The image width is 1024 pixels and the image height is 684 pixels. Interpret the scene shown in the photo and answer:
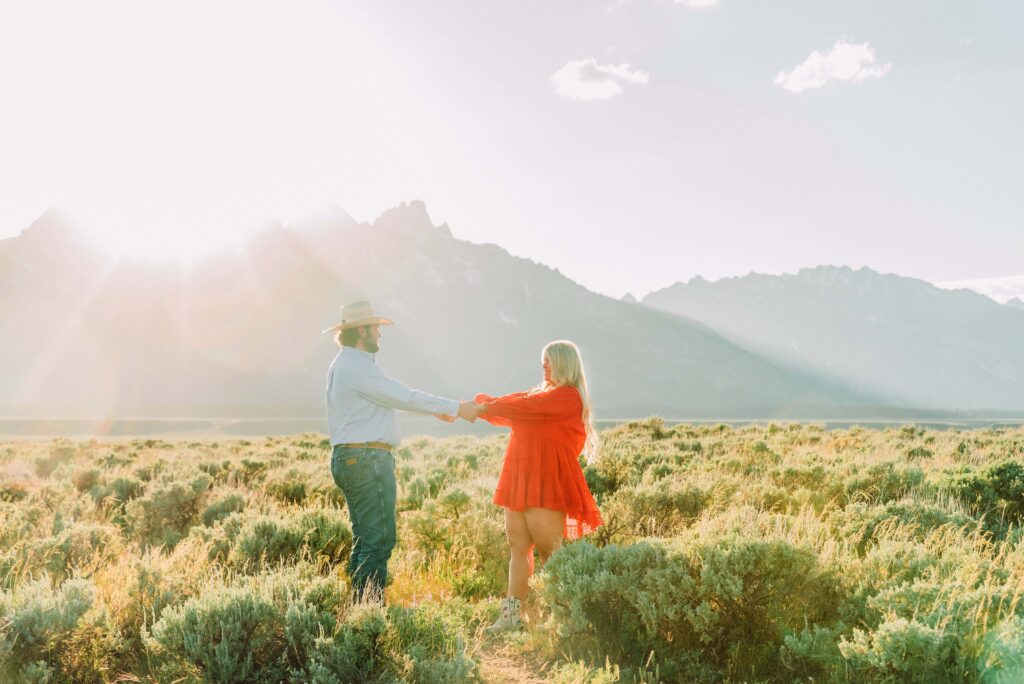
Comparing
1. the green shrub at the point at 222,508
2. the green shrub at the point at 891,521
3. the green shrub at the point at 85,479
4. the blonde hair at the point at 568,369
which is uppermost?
the blonde hair at the point at 568,369

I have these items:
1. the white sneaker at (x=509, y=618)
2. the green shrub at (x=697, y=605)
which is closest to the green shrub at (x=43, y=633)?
the white sneaker at (x=509, y=618)

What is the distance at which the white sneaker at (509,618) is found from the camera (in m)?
4.89

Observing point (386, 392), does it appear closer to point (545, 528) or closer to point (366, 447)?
point (366, 447)

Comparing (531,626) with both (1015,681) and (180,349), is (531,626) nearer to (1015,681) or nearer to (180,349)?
(1015,681)

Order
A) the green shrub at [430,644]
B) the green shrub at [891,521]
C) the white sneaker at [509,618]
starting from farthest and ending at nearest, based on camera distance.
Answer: the green shrub at [891,521], the white sneaker at [509,618], the green shrub at [430,644]

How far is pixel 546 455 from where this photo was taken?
5.28 metres

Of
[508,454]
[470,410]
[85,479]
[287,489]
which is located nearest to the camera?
[508,454]

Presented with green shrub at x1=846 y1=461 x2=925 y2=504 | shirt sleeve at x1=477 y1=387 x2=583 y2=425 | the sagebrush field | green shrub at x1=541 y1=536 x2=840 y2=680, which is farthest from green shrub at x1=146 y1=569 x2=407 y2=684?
green shrub at x1=846 y1=461 x2=925 y2=504

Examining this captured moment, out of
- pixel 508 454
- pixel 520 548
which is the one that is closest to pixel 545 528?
pixel 520 548

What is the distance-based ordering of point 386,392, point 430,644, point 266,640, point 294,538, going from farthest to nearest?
point 294,538 → point 386,392 → point 430,644 → point 266,640

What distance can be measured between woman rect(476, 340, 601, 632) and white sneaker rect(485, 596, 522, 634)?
39mm

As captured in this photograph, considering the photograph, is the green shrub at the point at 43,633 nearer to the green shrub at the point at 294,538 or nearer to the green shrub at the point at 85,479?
the green shrub at the point at 294,538

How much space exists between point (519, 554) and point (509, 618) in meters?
0.56

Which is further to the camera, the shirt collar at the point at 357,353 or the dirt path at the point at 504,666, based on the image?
the shirt collar at the point at 357,353
